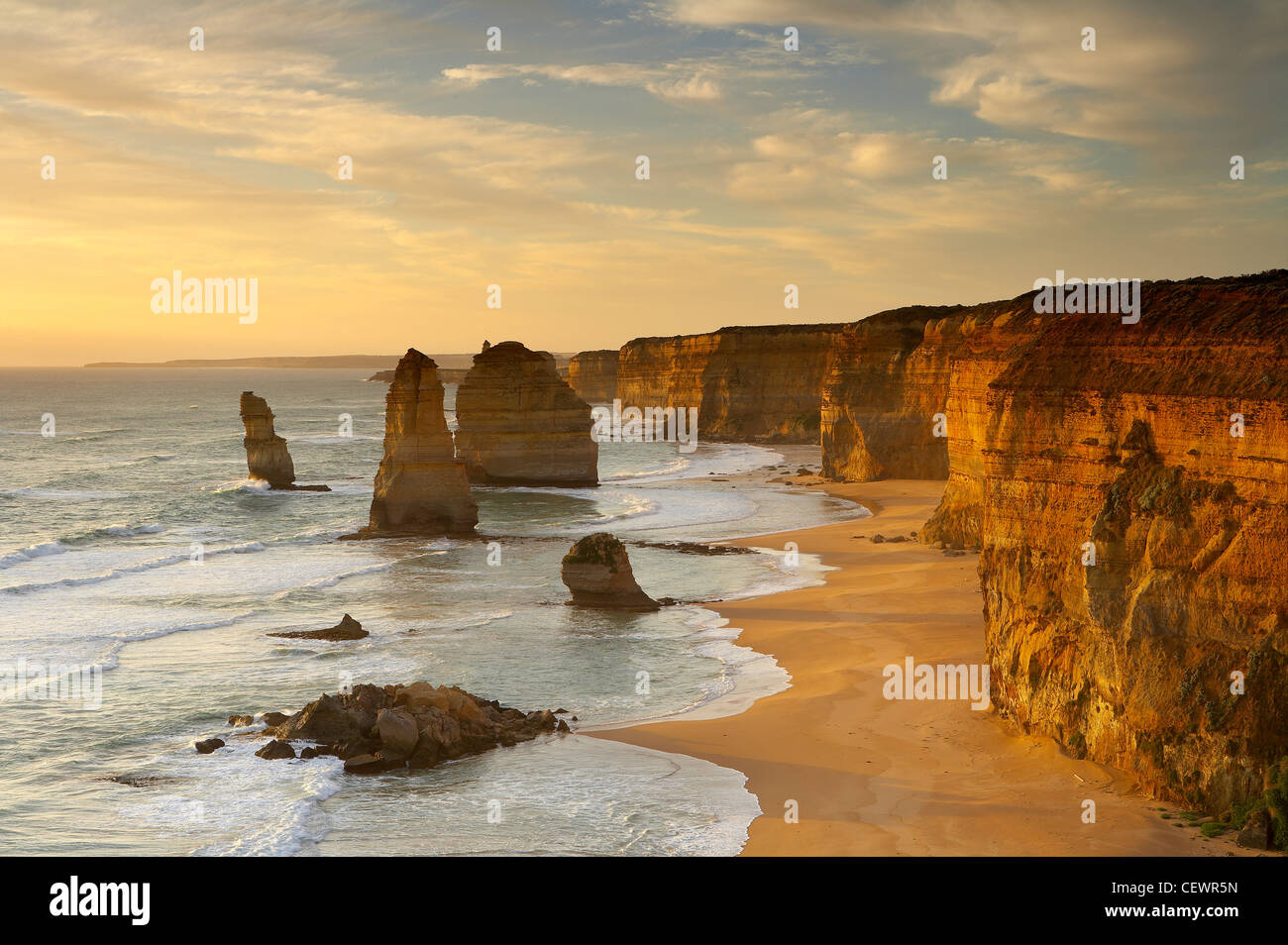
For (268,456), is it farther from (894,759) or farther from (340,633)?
(894,759)

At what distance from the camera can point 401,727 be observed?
1962 cm

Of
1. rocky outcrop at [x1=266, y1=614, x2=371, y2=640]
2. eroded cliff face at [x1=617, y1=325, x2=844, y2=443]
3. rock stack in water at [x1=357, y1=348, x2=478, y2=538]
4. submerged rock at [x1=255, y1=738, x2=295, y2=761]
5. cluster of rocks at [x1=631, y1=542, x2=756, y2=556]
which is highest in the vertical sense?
eroded cliff face at [x1=617, y1=325, x2=844, y2=443]

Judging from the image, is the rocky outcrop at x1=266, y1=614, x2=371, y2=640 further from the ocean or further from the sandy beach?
the sandy beach

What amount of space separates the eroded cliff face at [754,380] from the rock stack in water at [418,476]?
205 feet

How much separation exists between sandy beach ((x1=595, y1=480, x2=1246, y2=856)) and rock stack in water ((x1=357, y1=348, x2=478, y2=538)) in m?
19.4

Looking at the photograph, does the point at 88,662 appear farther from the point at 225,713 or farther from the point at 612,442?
the point at 612,442

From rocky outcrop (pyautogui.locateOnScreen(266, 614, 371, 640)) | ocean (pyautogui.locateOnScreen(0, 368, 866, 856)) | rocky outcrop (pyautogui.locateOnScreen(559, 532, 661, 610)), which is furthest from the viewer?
rocky outcrop (pyautogui.locateOnScreen(559, 532, 661, 610))

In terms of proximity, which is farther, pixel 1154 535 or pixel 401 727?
pixel 401 727

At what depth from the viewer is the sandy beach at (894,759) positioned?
1492cm

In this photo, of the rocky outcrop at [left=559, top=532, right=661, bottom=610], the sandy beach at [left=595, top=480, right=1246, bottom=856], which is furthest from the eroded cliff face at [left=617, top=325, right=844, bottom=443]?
the sandy beach at [left=595, top=480, right=1246, bottom=856]

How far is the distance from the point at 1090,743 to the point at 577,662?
42.7 feet

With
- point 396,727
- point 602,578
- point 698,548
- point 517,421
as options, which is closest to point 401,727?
point 396,727

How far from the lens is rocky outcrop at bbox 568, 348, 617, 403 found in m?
177

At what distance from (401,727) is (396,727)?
0.09m
